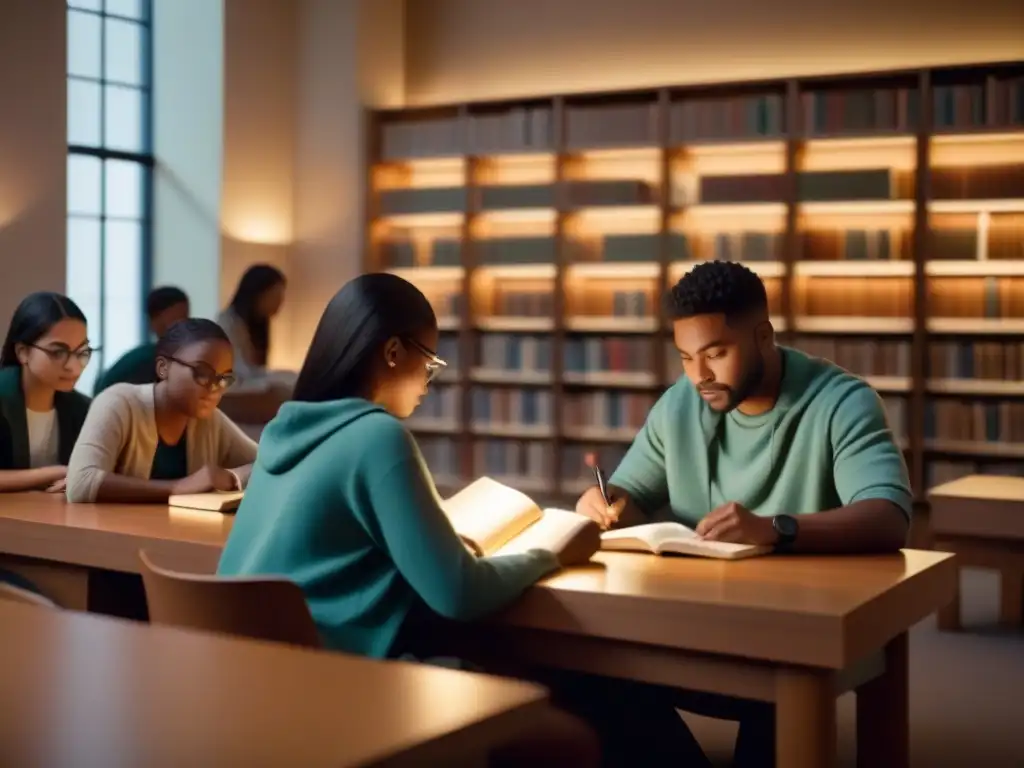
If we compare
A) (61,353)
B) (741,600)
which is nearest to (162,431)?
(61,353)

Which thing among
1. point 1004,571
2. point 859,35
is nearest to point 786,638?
point 1004,571

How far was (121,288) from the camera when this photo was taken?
7789mm

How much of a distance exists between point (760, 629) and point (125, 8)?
6976 millimetres

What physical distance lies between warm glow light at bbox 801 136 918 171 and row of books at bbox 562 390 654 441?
153 centimetres

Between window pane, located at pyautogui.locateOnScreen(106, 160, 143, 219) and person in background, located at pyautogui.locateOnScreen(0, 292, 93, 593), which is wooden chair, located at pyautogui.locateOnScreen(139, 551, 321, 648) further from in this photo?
window pane, located at pyautogui.locateOnScreen(106, 160, 143, 219)

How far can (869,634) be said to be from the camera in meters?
1.96

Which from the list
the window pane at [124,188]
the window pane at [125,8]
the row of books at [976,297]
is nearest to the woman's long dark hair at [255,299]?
the window pane at [124,188]

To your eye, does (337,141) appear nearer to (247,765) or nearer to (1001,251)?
(1001,251)

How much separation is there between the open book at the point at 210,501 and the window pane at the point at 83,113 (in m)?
4.85

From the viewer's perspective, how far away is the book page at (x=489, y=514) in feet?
7.80

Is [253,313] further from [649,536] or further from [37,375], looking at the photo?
[649,536]

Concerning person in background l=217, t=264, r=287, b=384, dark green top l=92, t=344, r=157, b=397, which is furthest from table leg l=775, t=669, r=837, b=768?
person in background l=217, t=264, r=287, b=384

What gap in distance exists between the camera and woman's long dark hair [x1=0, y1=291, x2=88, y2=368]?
348cm

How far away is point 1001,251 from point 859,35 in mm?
1485
